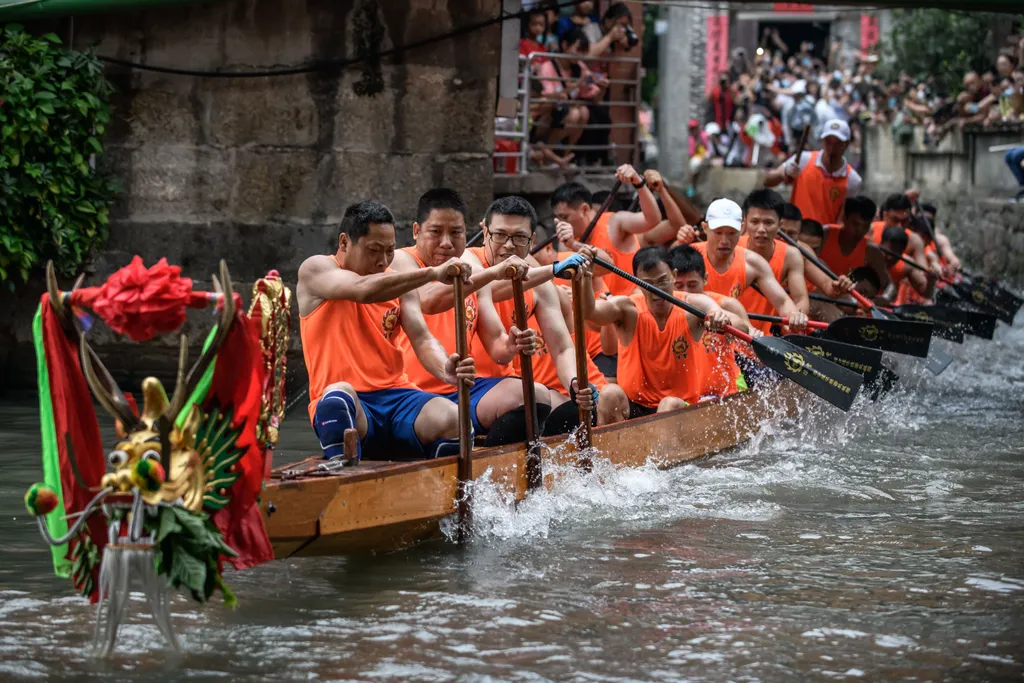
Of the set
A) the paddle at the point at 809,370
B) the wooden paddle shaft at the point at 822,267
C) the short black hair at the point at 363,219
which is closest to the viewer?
the short black hair at the point at 363,219

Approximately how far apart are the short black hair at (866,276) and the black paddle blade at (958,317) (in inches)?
14.2

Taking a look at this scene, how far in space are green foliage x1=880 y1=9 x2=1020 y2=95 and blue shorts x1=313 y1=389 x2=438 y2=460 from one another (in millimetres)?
16874

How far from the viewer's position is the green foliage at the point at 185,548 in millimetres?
4797

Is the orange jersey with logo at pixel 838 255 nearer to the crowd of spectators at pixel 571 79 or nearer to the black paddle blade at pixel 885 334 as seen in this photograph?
the black paddle blade at pixel 885 334

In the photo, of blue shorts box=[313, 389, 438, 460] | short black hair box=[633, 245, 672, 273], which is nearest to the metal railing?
short black hair box=[633, 245, 672, 273]

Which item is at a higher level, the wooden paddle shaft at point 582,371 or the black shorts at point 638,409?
the wooden paddle shaft at point 582,371

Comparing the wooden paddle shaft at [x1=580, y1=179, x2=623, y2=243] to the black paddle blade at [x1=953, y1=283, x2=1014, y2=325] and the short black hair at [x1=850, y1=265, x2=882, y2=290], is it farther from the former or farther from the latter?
the black paddle blade at [x1=953, y1=283, x2=1014, y2=325]

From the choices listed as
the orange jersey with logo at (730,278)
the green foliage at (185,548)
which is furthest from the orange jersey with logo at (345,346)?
the orange jersey with logo at (730,278)

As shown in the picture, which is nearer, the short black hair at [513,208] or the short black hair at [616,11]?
the short black hair at [513,208]

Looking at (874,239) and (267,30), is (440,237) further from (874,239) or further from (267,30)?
(874,239)

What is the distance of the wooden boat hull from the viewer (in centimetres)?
557

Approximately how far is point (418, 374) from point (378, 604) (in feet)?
6.19

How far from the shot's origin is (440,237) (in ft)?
24.2

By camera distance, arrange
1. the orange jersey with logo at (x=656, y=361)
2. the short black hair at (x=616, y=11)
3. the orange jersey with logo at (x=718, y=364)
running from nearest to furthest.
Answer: the orange jersey with logo at (x=656, y=361)
the orange jersey with logo at (x=718, y=364)
the short black hair at (x=616, y=11)
